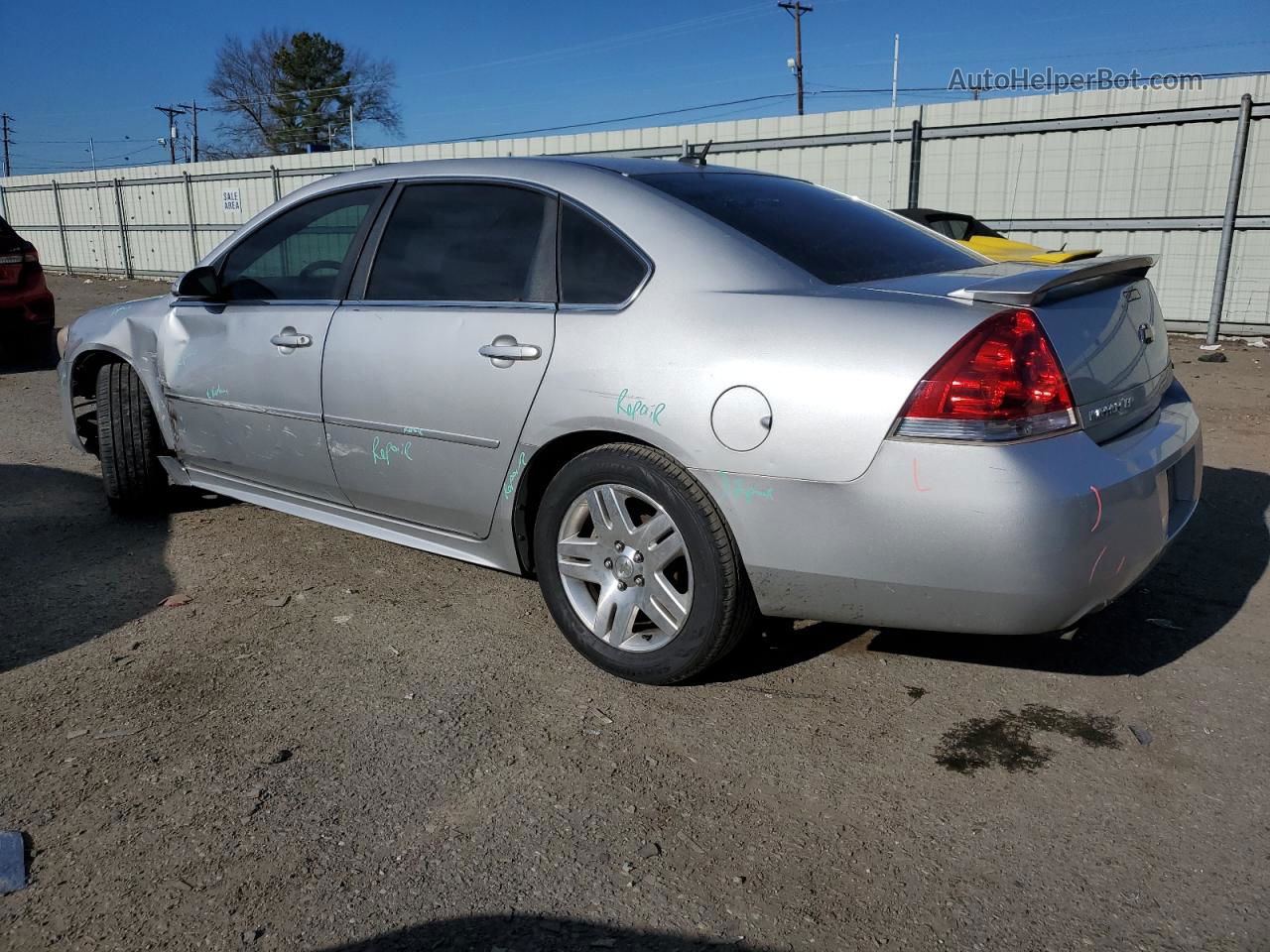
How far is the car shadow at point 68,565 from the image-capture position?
360 cm

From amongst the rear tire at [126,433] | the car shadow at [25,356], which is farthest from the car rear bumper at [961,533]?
the car shadow at [25,356]

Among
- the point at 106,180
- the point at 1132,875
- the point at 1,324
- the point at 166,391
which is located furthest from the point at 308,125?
the point at 1132,875

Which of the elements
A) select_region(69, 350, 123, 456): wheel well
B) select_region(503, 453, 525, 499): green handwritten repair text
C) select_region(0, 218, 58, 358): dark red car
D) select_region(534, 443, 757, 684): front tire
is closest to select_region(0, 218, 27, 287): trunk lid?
select_region(0, 218, 58, 358): dark red car

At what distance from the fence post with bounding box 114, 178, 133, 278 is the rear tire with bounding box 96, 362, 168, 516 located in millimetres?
22146

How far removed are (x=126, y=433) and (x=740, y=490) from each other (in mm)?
3216

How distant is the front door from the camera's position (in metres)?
3.84

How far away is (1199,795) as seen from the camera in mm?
2545

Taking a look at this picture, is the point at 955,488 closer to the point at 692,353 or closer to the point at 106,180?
the point at 692,353

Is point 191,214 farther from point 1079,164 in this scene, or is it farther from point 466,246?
point 466,246

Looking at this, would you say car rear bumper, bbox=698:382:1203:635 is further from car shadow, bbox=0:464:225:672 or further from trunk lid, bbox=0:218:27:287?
trunk lid, bbox=0:218:27:287

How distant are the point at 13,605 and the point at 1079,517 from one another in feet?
11.8

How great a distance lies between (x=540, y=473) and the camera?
130 inches

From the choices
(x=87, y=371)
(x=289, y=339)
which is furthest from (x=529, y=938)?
(x=87, y=371)

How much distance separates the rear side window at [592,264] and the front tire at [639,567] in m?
0.47
